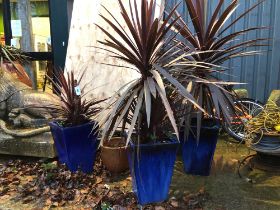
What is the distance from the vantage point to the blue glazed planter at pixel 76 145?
381cm

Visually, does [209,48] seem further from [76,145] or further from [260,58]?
[260,58]

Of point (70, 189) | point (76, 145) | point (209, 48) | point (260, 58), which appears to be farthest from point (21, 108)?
point (260, 58)

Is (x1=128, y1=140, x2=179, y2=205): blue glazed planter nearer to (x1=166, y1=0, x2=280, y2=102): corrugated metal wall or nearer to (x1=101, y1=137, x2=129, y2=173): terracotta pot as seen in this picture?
(x1=101, y1=137, x2=129, y2=173): terracotta pot

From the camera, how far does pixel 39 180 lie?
3764mm

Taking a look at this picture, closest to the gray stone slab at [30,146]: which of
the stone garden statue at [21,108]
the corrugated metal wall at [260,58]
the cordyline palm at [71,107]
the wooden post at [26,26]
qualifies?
the stone garden statue at [21,108]

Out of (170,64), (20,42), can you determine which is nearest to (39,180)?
(170,64)

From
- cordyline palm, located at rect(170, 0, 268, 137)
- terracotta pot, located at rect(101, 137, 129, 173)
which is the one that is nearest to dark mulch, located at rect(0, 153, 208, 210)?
terracotta pot, located at rect(101, 137, 129, 173)

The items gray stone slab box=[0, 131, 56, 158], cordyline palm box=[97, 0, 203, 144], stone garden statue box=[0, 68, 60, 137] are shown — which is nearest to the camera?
cordyline palm box=[97, 0, 203, 144]

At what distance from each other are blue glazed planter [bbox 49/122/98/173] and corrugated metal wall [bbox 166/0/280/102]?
2607 mm

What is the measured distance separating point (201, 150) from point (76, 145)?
140cm

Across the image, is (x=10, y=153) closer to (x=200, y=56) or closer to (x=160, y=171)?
(x=160, y=171)

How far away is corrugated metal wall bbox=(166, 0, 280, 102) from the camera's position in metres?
5.28

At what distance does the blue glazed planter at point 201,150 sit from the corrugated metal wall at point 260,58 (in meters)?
1.90

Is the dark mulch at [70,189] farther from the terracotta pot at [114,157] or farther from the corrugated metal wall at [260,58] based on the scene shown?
the corrugated metal wall at [260,58]
